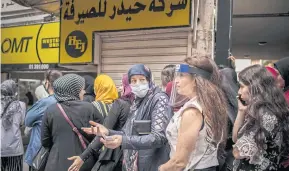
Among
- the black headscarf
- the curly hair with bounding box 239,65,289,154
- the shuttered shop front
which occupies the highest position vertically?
the shuttered shop front

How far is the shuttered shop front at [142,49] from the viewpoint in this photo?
5797 mm

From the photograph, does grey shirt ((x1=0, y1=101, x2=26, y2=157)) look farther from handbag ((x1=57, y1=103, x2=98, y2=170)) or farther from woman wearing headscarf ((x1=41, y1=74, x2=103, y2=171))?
handbag ((x1=57, y1=103, x2=98, y2=170))

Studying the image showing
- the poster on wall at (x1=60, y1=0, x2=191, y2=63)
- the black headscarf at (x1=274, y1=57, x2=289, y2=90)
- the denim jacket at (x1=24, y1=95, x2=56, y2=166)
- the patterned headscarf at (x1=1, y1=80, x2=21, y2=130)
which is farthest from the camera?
the poster on wall at (x1=60, y1=0, x2=191, y2=63)

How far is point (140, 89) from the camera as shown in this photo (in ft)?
10.0

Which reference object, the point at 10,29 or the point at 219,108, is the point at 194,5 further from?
the point at 10,29

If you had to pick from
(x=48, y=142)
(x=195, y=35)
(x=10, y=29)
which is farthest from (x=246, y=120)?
(x=10, y=29)

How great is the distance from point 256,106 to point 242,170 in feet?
1.54

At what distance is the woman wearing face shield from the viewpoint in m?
2.59

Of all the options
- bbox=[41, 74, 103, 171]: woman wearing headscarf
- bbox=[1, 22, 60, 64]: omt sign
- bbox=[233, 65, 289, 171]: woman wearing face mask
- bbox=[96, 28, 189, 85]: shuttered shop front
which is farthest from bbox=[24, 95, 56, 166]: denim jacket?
bbox=[1, 22, 60, 64]: omt sign

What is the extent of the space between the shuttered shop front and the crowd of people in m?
1.79

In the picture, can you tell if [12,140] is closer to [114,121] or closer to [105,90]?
[105,90]

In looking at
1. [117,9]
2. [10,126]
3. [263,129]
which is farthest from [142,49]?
[263,129]

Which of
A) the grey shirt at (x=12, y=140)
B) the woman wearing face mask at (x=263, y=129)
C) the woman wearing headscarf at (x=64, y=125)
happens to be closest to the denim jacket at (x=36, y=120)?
the grey shirt at (x=12, y=140)

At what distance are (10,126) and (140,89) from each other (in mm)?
2795
